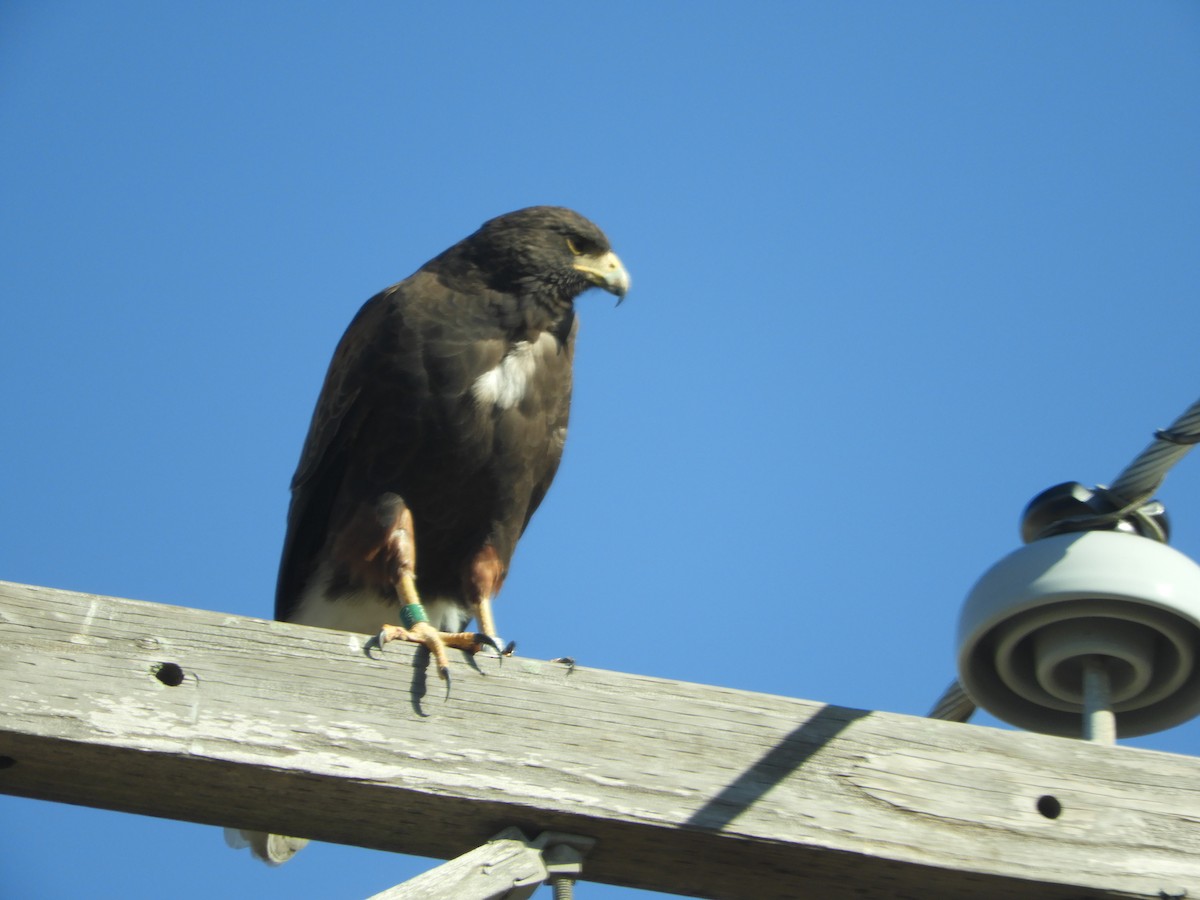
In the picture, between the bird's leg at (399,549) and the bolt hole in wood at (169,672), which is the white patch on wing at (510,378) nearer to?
the bird's leg at (399,549)

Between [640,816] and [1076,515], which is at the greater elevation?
[1076,515]

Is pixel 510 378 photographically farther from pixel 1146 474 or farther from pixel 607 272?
pixel 1146 474

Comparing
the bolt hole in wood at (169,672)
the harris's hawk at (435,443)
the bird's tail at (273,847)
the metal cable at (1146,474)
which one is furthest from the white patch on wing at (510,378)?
the bolt hole in wood at (169,672)

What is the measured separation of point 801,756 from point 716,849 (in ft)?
0.74

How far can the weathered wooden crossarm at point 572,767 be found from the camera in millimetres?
2473

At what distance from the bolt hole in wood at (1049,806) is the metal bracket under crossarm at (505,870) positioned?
811 mm

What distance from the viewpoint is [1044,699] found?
10.2 feet

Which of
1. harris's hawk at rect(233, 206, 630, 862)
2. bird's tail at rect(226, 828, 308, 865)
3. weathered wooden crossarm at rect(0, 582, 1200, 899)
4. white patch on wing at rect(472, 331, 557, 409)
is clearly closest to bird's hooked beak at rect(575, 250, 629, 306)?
harris's hawk at rect(233, 206, 630, 862)

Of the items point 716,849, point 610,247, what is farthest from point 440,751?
point 610,247

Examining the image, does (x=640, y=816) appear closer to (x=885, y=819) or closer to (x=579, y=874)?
(x=579, y=874)

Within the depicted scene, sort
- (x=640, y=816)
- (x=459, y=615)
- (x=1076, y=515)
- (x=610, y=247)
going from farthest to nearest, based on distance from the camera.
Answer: (x=610, y=247) → (x=459, y=615) → (x=1076, y=515) → (x=640, y=816)

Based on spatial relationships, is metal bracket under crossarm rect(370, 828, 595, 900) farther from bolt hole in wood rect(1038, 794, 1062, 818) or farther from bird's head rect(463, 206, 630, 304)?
bird's head rect(463, 206, 630, 304)

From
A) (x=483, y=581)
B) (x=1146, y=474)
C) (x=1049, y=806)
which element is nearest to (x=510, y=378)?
(x=483, y=581)

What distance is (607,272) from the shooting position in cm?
539
